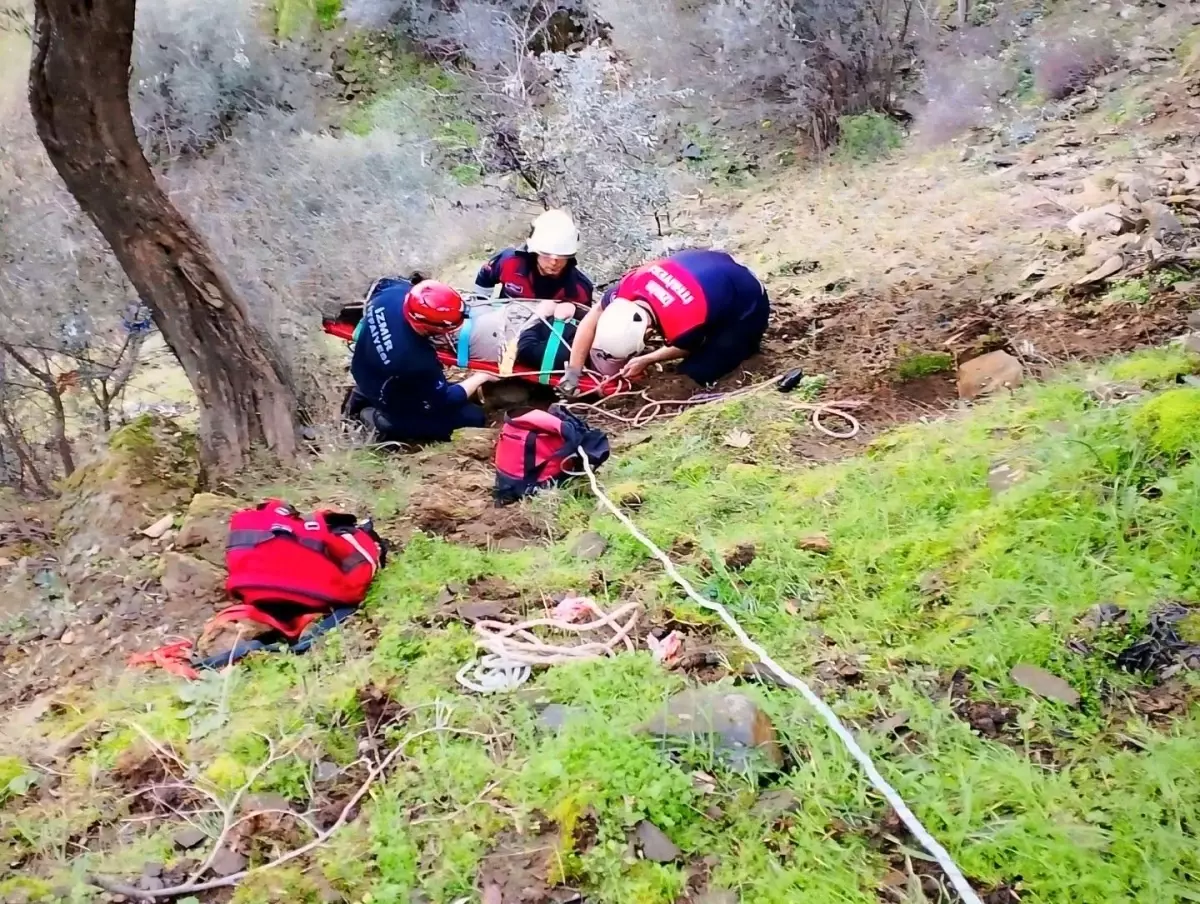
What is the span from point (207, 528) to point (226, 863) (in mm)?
1957

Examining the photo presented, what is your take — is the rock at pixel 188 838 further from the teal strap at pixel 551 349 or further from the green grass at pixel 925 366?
the green grass at pixel 925 366

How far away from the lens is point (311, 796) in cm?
232

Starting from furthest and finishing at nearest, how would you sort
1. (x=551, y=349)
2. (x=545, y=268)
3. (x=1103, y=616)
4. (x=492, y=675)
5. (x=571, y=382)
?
(x=545, y=268) < (x=551, y=349) < (x=571, y=382) < (x=492, y=675) < (x=1103, y=616)

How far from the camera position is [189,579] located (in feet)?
11.6

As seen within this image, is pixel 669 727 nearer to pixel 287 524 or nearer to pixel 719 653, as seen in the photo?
pixel 719 653

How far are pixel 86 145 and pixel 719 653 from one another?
3.33 meters

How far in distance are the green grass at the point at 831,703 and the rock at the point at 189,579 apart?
595 millimetres

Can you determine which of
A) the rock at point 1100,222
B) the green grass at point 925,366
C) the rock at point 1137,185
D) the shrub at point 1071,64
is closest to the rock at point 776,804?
the green grass at point 925,366

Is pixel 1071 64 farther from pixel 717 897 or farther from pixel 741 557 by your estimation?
pixel 717 897

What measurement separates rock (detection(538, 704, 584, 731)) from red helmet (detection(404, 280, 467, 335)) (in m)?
2.49

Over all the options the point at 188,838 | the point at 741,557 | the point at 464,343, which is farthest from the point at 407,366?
the point at 188,838

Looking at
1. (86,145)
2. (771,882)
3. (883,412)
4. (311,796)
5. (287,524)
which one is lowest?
(883,412)

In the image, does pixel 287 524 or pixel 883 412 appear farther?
pixel 883 412

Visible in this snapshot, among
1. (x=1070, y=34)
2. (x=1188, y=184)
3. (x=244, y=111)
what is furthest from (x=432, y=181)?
(x=1188, y=184)
